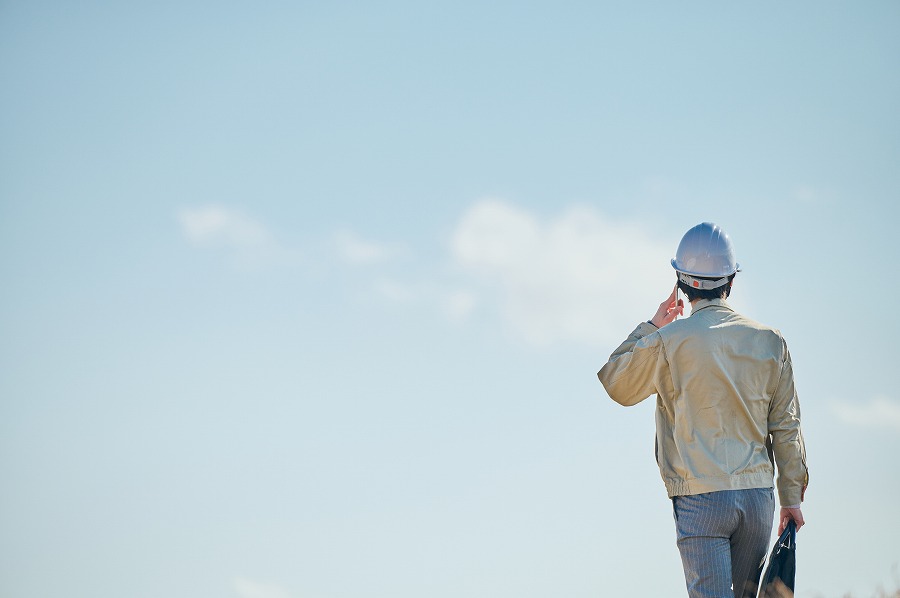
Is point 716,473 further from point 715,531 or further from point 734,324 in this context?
point 734,324

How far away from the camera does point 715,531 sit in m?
6.60

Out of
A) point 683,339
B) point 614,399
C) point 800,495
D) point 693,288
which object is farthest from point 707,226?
point 800,495

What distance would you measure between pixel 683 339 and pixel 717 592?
164 cm

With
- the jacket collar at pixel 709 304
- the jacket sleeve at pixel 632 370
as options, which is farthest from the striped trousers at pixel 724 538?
the jacket collar at pixel 709 304

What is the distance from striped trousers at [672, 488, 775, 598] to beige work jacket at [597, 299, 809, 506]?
86mm

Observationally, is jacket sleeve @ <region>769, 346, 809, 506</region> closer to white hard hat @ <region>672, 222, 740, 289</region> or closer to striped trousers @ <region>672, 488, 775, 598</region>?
striped trousers @ <region>672, 488, 775, 598</region>

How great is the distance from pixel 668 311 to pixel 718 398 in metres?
0.92

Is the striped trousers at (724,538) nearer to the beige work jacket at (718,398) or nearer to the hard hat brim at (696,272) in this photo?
the beige work jacket at (718,398)

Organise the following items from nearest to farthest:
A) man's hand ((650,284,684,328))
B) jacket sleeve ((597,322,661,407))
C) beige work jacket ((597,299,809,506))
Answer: beige work jacket ((597,299,809,506)) < jacket sleeve ((597,322,661,407)) < man's hand ((650,284,684,328))

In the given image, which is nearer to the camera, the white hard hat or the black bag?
the black bag

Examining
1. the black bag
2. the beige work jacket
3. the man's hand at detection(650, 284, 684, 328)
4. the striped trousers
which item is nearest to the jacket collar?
the beige work jacket

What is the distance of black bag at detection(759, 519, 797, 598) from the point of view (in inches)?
267

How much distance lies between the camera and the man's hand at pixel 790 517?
7.10 meters

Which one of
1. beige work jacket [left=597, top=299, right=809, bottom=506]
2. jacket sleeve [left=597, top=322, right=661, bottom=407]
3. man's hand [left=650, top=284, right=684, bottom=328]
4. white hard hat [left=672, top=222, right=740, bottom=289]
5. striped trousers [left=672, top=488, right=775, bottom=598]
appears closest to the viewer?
striped trousers [left=672, top=488, right=775, bottom=598]
